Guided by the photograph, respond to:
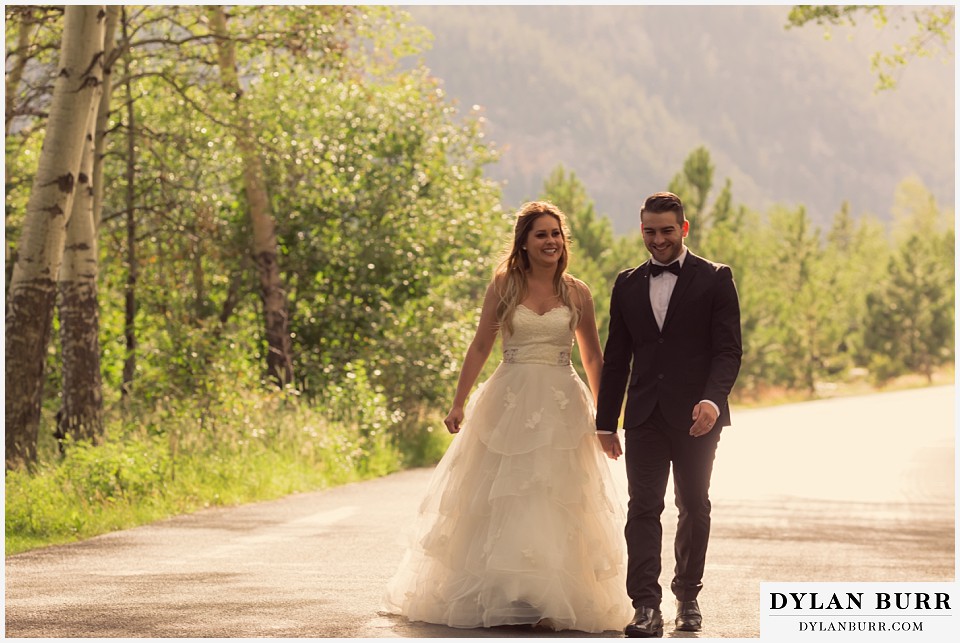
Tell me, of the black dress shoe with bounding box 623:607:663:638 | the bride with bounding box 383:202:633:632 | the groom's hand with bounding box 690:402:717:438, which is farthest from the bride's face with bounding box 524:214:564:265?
the black dress shoe with bounding box 623:607:663:638

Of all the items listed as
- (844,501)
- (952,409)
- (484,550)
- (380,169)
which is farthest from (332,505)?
(952,409)

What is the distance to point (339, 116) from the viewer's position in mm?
26297

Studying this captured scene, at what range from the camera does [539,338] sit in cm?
817

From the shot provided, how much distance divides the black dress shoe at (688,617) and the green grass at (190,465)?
19.8 ft

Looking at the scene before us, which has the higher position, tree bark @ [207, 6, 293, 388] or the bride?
tree bark @ [207, 6, 293, 388]

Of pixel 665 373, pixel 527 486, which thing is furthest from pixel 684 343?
pixel 527 486

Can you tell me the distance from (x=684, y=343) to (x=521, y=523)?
125 centimetres

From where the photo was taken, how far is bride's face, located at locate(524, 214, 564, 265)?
8047 millimetres

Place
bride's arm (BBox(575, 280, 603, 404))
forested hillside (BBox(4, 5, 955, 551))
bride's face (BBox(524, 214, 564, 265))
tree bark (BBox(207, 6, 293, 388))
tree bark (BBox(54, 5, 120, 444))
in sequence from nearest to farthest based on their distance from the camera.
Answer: bride's face (BBox(524, 214, 564, 265))
bride's arm (BBox(575, 280, 603, 404))
forested hillside (BBox(4, 5, 955, 551))
tree bark (BBox(54, 5, 120, 444))
tree bark (BBox(207, 6, 293, 388))

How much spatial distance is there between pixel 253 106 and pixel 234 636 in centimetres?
1765

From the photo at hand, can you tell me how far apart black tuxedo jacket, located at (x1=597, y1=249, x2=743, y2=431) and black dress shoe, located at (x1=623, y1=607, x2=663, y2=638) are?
0.90 meters

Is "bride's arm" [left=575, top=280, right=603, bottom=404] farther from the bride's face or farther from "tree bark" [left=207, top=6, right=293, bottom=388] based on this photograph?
"tree bark" [left=207, top=6, right=293, bottom=388]

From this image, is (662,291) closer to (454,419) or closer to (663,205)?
(663,205)

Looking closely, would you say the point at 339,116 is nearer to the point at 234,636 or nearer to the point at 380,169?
the point at 380,169
